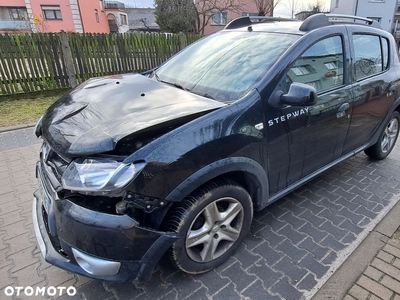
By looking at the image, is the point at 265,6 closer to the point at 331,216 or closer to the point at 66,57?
the point at 66,57

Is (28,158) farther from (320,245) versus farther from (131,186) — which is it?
(320,245)

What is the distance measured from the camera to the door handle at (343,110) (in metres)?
2.56

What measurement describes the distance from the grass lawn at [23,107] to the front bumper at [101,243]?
484 centimetres

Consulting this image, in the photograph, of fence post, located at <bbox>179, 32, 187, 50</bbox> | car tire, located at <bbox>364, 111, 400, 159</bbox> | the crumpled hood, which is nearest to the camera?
the crumpled hood

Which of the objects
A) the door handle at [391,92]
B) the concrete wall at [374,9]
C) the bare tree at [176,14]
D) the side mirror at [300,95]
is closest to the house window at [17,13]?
the bare tree at [176,14]

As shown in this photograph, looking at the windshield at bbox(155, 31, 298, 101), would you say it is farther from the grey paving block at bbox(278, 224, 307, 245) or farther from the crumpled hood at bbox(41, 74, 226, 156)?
the grey paving block at bbox(278, 224, 307, 245)

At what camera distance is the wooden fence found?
6906 mm

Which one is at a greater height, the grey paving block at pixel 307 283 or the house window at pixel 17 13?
the house window at pixel 17 13

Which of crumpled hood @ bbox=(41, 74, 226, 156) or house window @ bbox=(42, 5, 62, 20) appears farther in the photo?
house window @ bbox=(42, 5, 62, 20)

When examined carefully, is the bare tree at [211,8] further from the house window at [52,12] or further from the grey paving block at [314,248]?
the grey paving block at [314,248]

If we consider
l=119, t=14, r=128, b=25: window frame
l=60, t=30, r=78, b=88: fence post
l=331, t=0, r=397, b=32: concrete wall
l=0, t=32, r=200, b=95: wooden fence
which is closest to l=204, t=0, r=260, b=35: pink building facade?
l=331, t=0, r=397, b=32: concrete wall

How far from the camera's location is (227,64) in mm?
2385

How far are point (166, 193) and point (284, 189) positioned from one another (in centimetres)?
130

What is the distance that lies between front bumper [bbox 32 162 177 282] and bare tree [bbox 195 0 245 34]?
22332 mm
